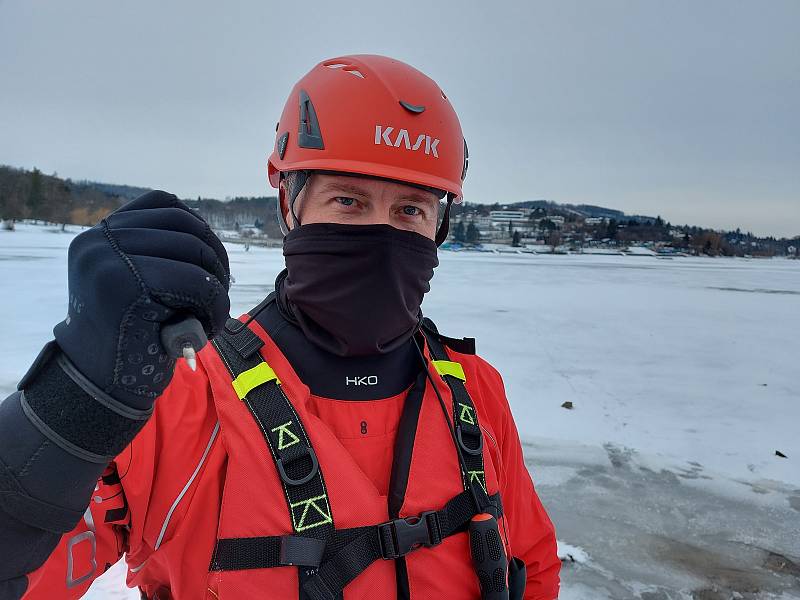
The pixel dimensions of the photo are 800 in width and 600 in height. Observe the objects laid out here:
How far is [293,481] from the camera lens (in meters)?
1.04

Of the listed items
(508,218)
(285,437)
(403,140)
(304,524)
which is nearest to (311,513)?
(304,524)

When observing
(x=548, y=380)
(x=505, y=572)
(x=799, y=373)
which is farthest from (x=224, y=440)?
(x=799, y=373)

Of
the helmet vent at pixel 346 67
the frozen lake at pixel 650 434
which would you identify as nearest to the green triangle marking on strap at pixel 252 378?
the helmet vent at pixel 346 67

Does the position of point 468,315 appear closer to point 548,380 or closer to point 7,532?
point 548,380

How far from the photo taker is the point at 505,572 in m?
1.20

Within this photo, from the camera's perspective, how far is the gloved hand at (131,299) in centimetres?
80

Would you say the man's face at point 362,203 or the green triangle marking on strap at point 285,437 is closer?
the green triangle marking on strap at point 285,437

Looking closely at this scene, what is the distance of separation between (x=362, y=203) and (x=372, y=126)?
0.26 metres

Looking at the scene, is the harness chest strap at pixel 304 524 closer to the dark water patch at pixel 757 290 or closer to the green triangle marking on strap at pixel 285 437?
the green triangle marking on strap at pixel 285 437

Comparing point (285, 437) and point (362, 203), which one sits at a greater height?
point (362, 203)

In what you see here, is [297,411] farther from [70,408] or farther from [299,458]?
[70,408]

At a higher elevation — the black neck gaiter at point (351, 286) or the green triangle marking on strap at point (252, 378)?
Answer: the black neck gaiter at point (351, 286)

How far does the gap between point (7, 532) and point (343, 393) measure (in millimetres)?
703

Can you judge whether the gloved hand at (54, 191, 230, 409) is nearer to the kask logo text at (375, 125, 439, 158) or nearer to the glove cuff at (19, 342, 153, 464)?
the glove cuff at (19, 342, 153, 464)
